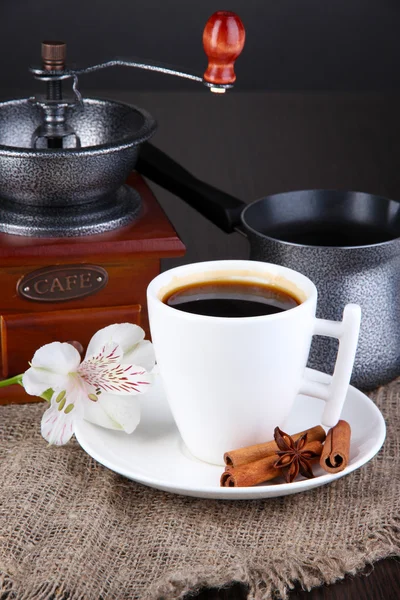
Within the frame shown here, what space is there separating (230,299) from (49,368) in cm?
18

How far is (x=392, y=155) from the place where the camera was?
1.48 m

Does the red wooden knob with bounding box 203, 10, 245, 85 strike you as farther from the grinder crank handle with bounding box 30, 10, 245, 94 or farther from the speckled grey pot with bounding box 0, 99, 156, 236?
the speckled grey pot with bounding box 0, 99, 156, 236

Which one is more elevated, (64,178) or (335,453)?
(64,178)

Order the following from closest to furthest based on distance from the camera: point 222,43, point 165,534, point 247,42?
point 165,534 < point 222,43 < point 247,42

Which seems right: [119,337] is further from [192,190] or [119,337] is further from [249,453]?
[192,190]

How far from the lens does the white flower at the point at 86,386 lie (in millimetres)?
813

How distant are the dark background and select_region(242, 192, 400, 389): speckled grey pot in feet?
1.55

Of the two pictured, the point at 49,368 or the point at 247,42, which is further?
the point at 247,42

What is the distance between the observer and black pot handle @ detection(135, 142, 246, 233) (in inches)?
43.3

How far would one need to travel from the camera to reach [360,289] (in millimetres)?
967

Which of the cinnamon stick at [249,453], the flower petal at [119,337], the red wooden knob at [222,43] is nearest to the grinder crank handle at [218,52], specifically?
the red wooden knob at [222,43]

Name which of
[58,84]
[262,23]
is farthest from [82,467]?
[262,23]

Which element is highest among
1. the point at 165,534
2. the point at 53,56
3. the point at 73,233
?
the point at 53,56

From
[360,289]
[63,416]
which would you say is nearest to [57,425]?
[63,416]
